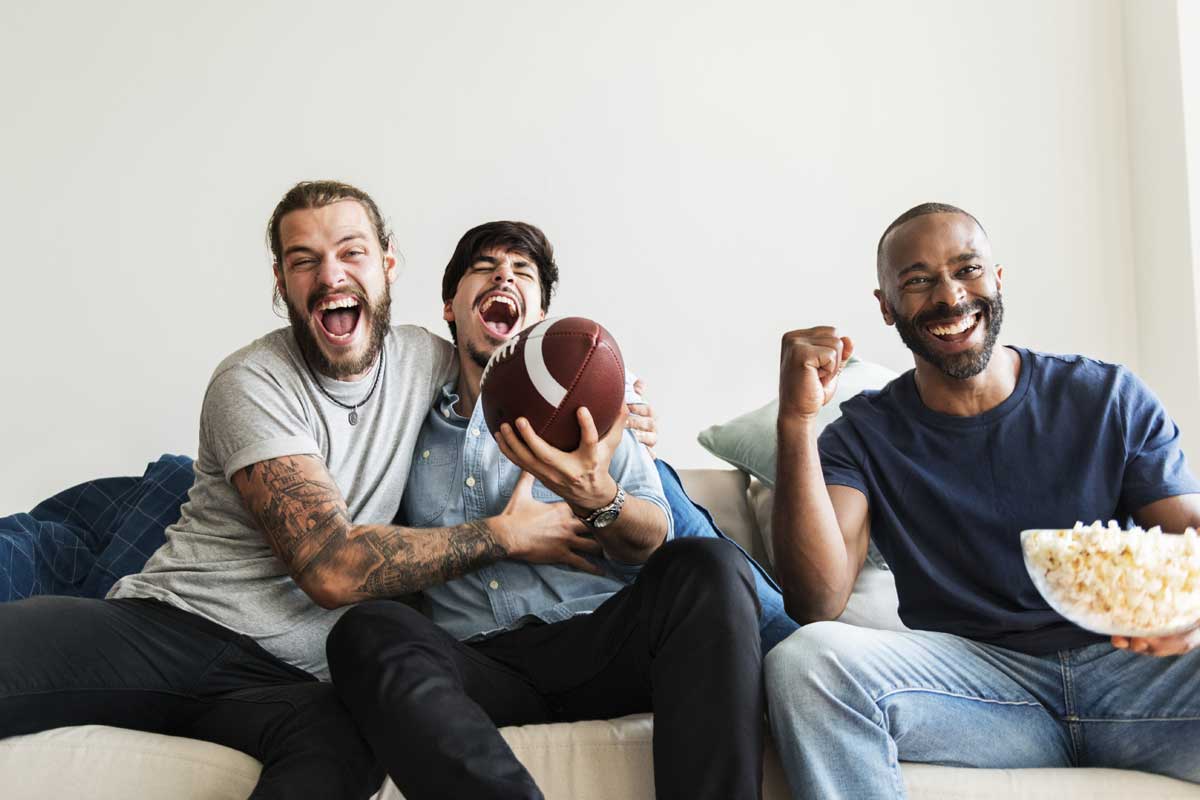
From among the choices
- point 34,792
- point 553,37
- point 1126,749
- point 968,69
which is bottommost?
point 1126,749

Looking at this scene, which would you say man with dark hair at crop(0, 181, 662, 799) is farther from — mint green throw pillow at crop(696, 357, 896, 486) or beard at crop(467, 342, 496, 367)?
mint green throw pillow at crop(696, 357, 896, 486)

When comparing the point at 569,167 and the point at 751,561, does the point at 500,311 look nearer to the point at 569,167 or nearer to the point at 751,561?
the point at 751,561

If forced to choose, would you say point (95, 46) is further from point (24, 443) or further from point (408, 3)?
point (24, 443)

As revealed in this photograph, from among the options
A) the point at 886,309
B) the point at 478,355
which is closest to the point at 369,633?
the point at 478,355

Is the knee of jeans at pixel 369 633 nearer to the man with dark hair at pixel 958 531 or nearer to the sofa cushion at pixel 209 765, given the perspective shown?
the sofa cushion at pixel 209 765

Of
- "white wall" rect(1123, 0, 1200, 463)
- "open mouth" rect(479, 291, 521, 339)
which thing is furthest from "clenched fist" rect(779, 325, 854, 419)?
"white wall" rect(1123, 0, 1200, 463)

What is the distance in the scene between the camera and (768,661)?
1568 mm

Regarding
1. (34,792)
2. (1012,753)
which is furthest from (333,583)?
(1012,753)

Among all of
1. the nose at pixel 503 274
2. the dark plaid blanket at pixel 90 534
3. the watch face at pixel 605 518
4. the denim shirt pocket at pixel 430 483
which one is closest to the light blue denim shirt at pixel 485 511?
the denim shirt pocket at pixel 430 483

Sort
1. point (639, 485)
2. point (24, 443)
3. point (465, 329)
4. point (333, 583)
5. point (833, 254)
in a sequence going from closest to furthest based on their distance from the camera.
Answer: point (333, 583) → point (639, 485) → point (465, 329) → point (24, 443) → point (833, 254)

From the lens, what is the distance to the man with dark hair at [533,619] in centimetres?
141

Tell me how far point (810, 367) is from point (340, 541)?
2.50ft

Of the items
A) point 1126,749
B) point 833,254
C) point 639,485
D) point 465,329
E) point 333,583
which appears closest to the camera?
point 1126,749

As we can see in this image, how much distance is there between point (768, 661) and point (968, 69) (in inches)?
84.7
